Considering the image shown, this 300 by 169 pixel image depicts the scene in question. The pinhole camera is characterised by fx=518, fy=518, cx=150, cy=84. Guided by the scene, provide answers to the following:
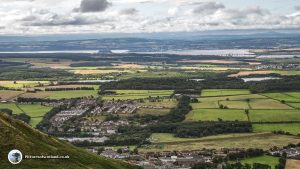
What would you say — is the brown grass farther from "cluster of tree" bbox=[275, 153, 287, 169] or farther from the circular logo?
the circular logo

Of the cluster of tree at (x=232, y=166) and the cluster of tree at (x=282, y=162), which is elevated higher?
the cluster of tree at (x=282, y=162)

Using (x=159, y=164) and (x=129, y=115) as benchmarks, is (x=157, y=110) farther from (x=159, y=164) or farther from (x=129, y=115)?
(x=159, y=164)

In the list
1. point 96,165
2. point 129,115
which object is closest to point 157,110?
point 129,115

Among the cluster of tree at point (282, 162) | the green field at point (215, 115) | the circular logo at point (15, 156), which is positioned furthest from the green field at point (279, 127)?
the circular logo at point (15, 156)

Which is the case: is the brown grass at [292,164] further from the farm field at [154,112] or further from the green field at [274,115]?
the farm field at [154,112]

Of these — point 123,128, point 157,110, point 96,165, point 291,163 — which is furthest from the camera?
point 157,110

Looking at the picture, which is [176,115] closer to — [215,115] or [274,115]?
[215,115]
